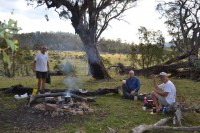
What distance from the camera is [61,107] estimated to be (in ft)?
33.3

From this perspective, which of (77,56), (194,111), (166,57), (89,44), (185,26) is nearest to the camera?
(194,111)

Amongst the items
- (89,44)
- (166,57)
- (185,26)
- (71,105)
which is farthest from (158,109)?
(166,57)

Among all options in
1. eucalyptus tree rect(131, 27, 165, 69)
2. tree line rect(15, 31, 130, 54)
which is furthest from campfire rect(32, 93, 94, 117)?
tree line rect(15, 31, 130, 54)

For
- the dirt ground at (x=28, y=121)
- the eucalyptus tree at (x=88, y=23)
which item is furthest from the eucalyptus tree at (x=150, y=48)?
the dirt ground at (x=28, y=121)

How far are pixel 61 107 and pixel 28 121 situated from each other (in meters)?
1.12

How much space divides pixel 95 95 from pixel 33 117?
431cm

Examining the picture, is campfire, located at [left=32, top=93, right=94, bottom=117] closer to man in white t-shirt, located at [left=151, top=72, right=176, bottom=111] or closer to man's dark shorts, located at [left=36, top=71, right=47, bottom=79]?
man in white t-shirt, located at [left=151, top=72, right=176, bottom=111]

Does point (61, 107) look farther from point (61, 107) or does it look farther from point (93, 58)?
point (93, 58)

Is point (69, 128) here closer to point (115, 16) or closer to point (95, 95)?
point (95, 95)

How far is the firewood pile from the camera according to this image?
9914mm

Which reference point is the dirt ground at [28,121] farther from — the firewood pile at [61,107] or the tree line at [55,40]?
the tree line at [55,40]

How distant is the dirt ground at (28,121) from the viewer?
8.68m

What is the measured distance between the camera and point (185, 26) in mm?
32375

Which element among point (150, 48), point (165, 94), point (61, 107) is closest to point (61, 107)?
point (61, 107)
